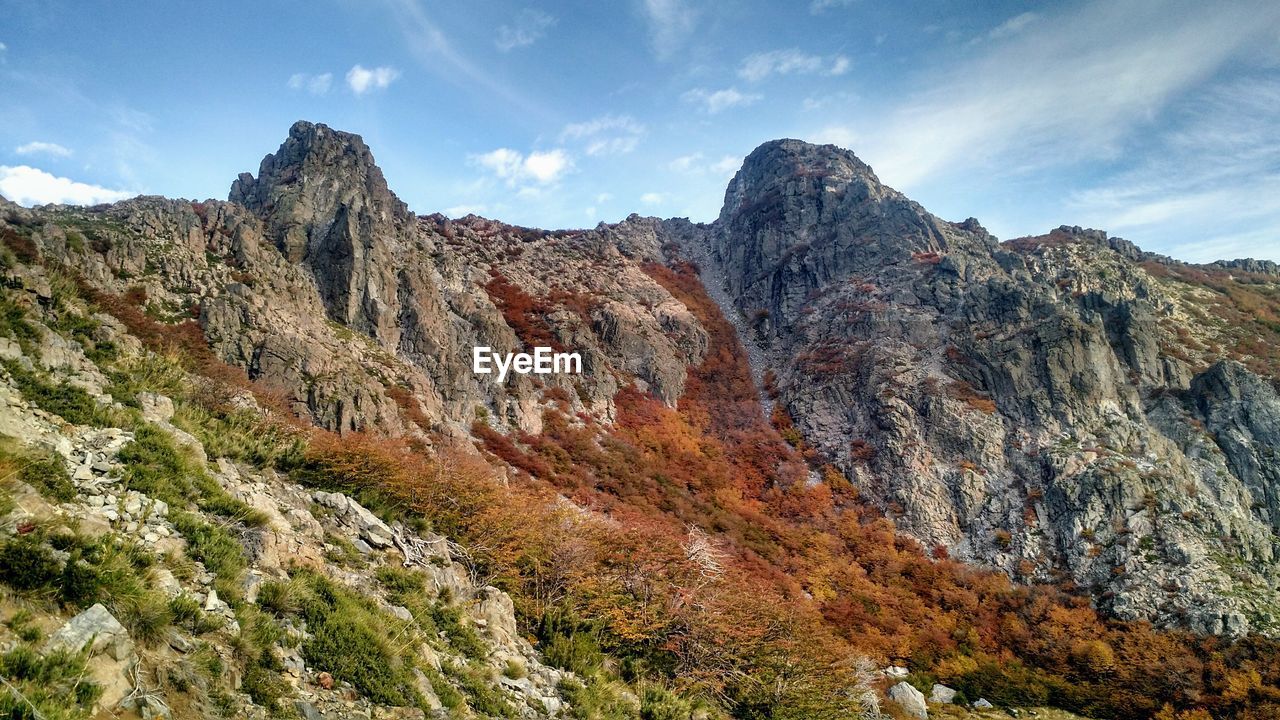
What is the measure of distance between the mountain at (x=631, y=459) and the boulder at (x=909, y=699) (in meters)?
0.20

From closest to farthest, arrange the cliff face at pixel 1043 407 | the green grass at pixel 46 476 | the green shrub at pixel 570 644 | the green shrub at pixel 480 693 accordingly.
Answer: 1. the green grass at pixel 46 476
2. the green shrub at pixel 480 693
3. the green shrub at pixel 570 644
4. the cliff face at pixel 1043 407

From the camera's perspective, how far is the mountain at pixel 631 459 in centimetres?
869

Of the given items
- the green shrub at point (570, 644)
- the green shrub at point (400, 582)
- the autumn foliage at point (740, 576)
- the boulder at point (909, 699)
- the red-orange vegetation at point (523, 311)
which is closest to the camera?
the green shrub at point (400, 582)

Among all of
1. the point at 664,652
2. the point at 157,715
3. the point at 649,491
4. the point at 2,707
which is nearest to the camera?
the point at 2,707

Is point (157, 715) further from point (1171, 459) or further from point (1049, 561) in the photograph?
point (1171, 459)

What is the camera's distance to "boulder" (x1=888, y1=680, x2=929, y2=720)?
2680cm

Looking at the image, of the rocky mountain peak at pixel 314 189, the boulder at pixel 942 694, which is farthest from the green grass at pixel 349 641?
the rocky mountain peak at pixel 314 189

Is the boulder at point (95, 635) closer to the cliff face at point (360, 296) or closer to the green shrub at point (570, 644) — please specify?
the green shrub at point (570, 644)

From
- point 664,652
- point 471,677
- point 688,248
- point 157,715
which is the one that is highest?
point 688,248

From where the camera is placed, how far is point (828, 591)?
1357 inches

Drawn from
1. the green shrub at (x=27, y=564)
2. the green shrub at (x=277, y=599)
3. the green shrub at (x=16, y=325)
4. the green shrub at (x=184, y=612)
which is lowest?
the green shrub at (x=277, y=599)

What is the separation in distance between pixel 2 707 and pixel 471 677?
6.68m

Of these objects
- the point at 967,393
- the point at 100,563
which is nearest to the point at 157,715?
the point at 100,563

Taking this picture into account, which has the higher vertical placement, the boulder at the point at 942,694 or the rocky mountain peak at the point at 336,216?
the rocky mountain peak at the point at 336,216
